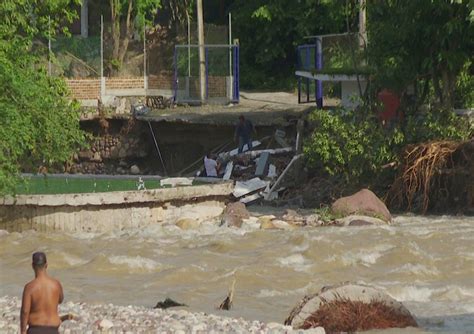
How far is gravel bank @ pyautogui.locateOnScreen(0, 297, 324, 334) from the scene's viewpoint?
579 inches

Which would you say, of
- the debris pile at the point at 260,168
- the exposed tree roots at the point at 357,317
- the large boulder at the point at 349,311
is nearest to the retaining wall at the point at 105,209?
the debris pile at the point at 260,168

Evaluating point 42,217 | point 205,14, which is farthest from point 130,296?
point 205,14

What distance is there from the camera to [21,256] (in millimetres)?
23719

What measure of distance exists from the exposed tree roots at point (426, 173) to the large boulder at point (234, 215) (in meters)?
3.39

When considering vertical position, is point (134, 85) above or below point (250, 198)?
above

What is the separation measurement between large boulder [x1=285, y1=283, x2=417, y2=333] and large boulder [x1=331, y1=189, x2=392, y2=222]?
410 inches

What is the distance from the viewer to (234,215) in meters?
27.2

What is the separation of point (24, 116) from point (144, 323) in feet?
37.4

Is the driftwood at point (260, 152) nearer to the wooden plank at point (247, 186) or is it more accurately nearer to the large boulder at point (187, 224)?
the wooden plank at point (247, 186)

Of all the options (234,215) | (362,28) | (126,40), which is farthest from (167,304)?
(126,40)

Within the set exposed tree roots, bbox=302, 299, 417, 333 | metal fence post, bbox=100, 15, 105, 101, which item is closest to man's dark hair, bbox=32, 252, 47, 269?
exposed tree roots, bbox=302, 299, 417, 333

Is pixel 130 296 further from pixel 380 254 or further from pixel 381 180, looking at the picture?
pixel 381 180

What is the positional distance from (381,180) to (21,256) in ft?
29.9

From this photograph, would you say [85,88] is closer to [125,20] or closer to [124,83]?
[124,83]
